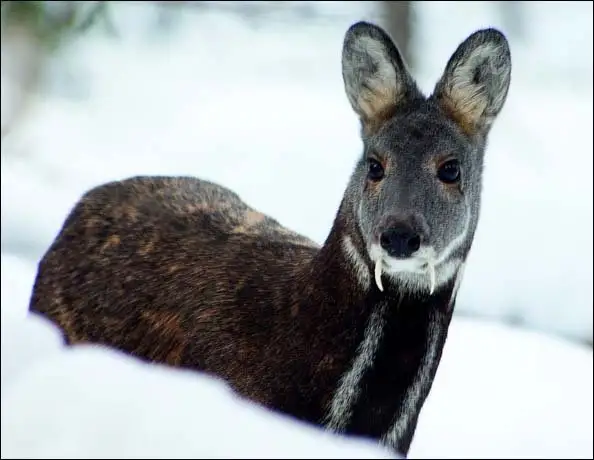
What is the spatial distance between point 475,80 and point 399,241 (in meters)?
1.02

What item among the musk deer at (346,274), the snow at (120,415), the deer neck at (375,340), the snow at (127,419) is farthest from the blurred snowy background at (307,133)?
the snow at (127,419)

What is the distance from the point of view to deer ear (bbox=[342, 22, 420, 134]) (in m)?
5.02

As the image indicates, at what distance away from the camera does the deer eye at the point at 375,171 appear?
15.7ft

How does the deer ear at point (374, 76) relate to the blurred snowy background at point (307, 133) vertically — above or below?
above

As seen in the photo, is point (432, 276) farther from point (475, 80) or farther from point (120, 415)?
point (120, 415)

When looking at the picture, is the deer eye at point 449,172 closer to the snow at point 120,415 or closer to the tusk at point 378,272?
the tusk at point 378,272

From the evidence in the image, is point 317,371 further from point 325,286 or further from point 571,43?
point 571,43

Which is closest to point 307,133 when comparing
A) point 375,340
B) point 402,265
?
point 375,340

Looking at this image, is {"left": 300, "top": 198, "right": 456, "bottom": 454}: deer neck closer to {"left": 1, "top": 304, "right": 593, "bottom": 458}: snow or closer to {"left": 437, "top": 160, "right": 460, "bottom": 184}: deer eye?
{"left": 1, "top": 304, "right": 593, "bottom": 458}: snow

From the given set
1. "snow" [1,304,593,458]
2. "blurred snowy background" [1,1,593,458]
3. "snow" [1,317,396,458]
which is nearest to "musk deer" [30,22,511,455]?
"snow" [1,304,593,458]

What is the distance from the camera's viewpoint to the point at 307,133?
11055 millimetres

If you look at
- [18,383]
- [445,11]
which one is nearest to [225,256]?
[18,383]

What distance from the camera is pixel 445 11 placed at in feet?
36.9

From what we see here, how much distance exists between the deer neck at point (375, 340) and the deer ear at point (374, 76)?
1.77 ft
